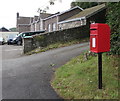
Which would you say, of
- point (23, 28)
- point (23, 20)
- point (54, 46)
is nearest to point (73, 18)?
point (54, 46)

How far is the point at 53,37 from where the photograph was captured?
1398 cm

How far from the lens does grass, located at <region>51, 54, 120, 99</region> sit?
4054 millimetres

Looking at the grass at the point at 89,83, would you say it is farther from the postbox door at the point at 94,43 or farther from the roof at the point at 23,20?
the roof at the point at 23,20

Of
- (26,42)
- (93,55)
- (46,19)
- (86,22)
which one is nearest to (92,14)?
(86,22)

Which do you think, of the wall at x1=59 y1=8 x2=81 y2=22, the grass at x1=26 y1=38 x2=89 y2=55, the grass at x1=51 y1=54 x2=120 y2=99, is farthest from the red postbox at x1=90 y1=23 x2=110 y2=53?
the wall at x1=59 y1=8 x2=81 y2=22

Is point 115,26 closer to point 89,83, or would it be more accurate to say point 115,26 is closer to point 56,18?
point 89,83

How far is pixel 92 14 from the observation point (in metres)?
17.8

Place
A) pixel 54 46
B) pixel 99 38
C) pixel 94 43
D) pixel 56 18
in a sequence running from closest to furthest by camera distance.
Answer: pixel 99 38
pixel 94 43
pixel 54 46
pixel 56 18

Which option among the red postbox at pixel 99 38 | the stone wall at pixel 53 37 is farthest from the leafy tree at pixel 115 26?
the stone wall at pixel 53 37

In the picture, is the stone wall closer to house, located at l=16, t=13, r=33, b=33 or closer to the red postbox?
the red postbox

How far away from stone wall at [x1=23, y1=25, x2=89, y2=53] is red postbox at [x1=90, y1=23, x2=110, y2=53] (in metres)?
9.44

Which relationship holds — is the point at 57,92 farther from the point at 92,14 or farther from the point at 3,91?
the point at 92,14

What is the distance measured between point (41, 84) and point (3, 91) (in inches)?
49.3

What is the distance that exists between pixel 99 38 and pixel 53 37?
9.97m
